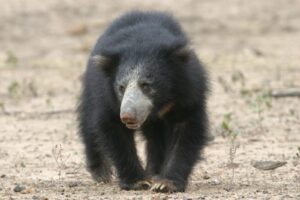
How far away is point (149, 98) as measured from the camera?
6801 millimetres

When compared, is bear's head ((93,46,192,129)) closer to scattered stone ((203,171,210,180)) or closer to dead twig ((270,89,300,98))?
scattered stone ((203,171,210,180))

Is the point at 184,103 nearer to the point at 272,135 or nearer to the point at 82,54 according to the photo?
the point at 272,135

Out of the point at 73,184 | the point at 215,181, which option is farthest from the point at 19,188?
the point at 215,181

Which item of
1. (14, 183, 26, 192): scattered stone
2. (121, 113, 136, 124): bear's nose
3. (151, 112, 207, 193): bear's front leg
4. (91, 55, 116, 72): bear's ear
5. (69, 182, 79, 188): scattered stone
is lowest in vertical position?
(69, 182, 79, 188): scattered stone

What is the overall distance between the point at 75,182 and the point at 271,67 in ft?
23.2

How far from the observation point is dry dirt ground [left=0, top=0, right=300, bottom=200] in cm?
727

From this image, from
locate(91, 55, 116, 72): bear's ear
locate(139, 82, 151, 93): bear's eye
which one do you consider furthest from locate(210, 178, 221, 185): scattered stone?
locate(91, 55, 116, 72): bear's ear

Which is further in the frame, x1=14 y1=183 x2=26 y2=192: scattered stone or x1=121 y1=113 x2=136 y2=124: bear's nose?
x1=14 y1=183 x2=26 y2=192: scattered stone

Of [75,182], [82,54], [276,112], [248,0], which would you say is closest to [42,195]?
[75,182]

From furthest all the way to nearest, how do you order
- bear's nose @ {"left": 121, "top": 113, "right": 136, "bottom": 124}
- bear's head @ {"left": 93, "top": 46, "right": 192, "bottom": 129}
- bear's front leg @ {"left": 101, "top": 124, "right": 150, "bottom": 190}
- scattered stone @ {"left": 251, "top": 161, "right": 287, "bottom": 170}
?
scattered stone @ {"left": 251, "top": 161, "right": 287, "bottom": 170} → bear's front leg @ {"left": 101, "top": 124, "right": 150, "bottom": 190} → bear's head @ {"left": 93, "top": 46, "right": 192, "bottom": 129} → bear's nose @ {"left": 121, "top": 113, "right": 136, "bottom": 124}

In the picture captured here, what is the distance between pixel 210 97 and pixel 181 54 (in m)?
3.57

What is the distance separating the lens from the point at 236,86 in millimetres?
12547

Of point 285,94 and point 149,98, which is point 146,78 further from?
point 285,94

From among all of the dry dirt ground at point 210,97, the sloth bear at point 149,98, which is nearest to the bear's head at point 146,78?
the sloth bear at point 149,98
